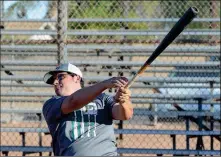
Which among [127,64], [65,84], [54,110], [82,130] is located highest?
[127,64]

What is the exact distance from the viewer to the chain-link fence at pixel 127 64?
22.5 ft

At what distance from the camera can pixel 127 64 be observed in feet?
26.2

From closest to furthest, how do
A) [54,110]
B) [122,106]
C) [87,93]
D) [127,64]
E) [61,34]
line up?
[87,93], [122,106], [54,110], [61,34], [127,64]

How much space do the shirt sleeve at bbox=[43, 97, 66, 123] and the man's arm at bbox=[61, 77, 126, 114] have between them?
150mm

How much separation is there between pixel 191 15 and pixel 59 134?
151cm

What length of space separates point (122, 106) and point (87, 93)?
15.1 inches

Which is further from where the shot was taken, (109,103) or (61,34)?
(61,34)

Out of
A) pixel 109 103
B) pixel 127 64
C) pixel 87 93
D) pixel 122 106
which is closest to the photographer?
pixel 87 93

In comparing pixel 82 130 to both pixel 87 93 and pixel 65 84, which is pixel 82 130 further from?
pixel 87 93

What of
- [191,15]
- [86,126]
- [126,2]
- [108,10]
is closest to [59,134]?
[86,126]

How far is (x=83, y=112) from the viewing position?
3.69m

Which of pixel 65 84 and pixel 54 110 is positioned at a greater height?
pixel 65 84

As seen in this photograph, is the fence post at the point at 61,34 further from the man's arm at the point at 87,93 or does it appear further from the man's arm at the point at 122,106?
the man's arm at the point at 87,93

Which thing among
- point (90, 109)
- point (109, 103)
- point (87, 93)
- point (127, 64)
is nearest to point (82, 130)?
point (90, 109)
